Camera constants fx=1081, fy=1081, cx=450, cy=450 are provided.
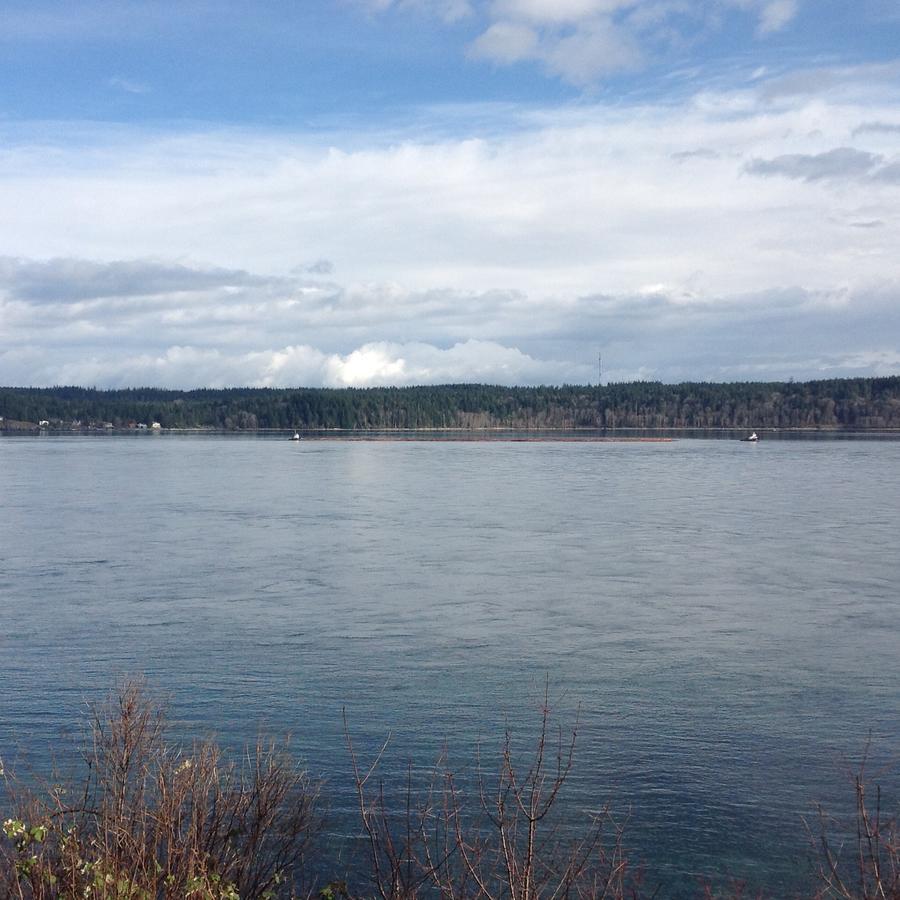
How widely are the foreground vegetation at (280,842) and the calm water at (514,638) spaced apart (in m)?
0.52

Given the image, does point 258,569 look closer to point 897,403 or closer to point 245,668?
point 245,668

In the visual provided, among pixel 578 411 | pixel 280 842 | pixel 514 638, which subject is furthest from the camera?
pixel 578 411

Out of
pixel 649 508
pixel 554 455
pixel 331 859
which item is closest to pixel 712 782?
pixel 331 859

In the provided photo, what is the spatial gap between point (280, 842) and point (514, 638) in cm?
907

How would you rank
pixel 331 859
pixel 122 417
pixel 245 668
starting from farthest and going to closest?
pixel 122 417
pixel 245 668
pixel 331 859

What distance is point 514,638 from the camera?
18078mm

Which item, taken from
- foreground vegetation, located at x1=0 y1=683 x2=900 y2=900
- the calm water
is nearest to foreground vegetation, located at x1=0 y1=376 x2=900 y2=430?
the calm water

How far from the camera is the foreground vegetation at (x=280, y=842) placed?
6871mm

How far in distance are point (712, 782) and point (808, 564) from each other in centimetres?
1545

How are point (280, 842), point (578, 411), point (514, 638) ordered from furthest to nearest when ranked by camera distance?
point (578, 411) < point (514, 638) < point (280, 842)

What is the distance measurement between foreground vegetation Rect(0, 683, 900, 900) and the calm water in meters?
0.52

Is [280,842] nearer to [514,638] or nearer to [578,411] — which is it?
[514,638]

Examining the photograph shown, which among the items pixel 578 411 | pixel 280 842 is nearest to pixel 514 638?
pixel 280 842

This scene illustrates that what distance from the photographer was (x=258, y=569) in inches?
1000
